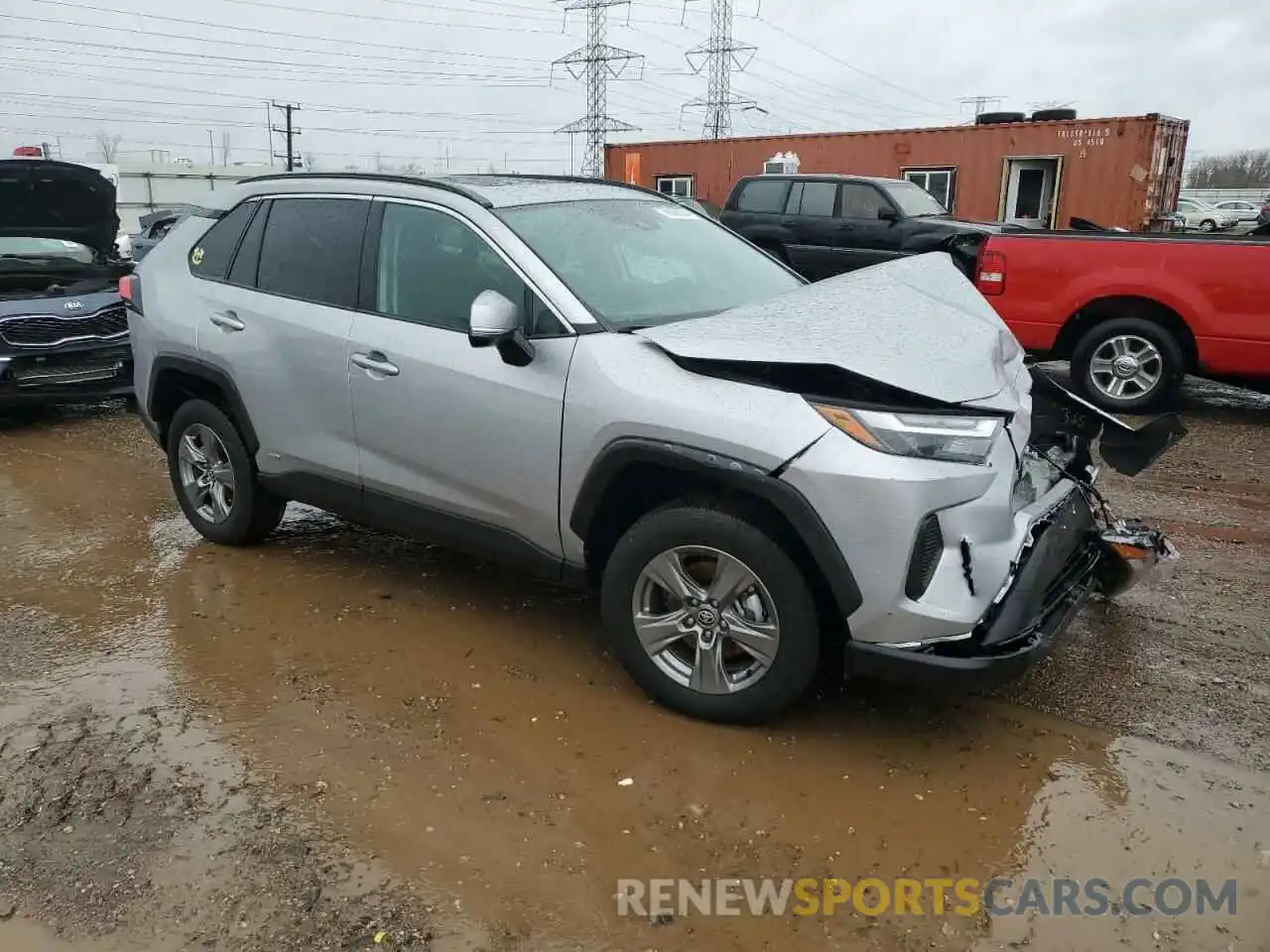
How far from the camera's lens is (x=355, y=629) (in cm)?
413

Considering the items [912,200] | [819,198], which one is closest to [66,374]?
[819,198]

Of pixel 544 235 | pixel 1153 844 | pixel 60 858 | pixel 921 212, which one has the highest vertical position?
pixel 921 212

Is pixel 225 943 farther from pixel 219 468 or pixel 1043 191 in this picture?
pixel 1043 191

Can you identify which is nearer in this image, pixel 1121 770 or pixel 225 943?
pixel 225 943

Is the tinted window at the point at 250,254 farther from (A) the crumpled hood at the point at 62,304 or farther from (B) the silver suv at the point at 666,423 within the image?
(A) the crumpled hood at the point at 62,304

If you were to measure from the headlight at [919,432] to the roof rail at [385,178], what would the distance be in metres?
1.71

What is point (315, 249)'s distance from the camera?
4297 mm

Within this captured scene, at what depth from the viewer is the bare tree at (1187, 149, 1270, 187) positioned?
72812 mm

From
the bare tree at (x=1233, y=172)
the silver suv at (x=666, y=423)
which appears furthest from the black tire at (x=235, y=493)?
the bare tree at (x=1233, y=172)

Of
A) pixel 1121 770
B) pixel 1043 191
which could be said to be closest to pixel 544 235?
pixel 1121 770

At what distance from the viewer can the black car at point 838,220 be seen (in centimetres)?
1182

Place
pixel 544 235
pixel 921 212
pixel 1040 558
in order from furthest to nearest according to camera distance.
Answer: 1. pixel 921 212
2. pixel 544 235
3. pixel 1040 558

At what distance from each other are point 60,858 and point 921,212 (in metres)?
11.6

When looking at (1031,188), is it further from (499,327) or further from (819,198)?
(499,327)
